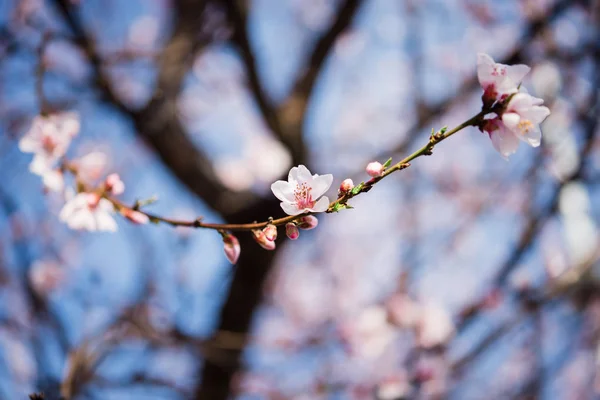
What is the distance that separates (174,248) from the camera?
425 centimetres

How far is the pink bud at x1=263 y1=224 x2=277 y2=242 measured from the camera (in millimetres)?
1066

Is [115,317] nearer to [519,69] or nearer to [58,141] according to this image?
[58,141]

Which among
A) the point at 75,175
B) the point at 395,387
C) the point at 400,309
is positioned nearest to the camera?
the point at 75,175

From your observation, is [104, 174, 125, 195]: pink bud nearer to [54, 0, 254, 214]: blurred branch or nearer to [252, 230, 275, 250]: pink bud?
[252, 230, 275, 250]: pink bud

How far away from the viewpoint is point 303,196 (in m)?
1.08

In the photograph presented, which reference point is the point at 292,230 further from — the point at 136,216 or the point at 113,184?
the point at 113,184

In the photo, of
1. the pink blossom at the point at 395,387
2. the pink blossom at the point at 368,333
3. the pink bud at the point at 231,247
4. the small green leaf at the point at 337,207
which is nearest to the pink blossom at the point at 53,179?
the pink bud at the point at 231,247

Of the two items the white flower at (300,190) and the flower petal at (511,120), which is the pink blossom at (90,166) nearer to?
the white flower at (300,190)

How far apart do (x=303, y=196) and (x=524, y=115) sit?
1.98 ft

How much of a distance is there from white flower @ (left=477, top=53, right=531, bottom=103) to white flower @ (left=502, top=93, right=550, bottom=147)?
0.10 ft

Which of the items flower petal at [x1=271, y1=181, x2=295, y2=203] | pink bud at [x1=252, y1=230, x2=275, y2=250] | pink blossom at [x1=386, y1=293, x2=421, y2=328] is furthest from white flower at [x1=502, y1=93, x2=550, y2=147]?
pink blossom at [x1=386, y1=293, x2=421, y2=328]

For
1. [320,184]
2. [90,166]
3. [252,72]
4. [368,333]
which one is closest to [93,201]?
[90,166]

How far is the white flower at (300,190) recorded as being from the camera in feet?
3.47

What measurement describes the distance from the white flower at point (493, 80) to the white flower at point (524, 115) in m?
0.03
